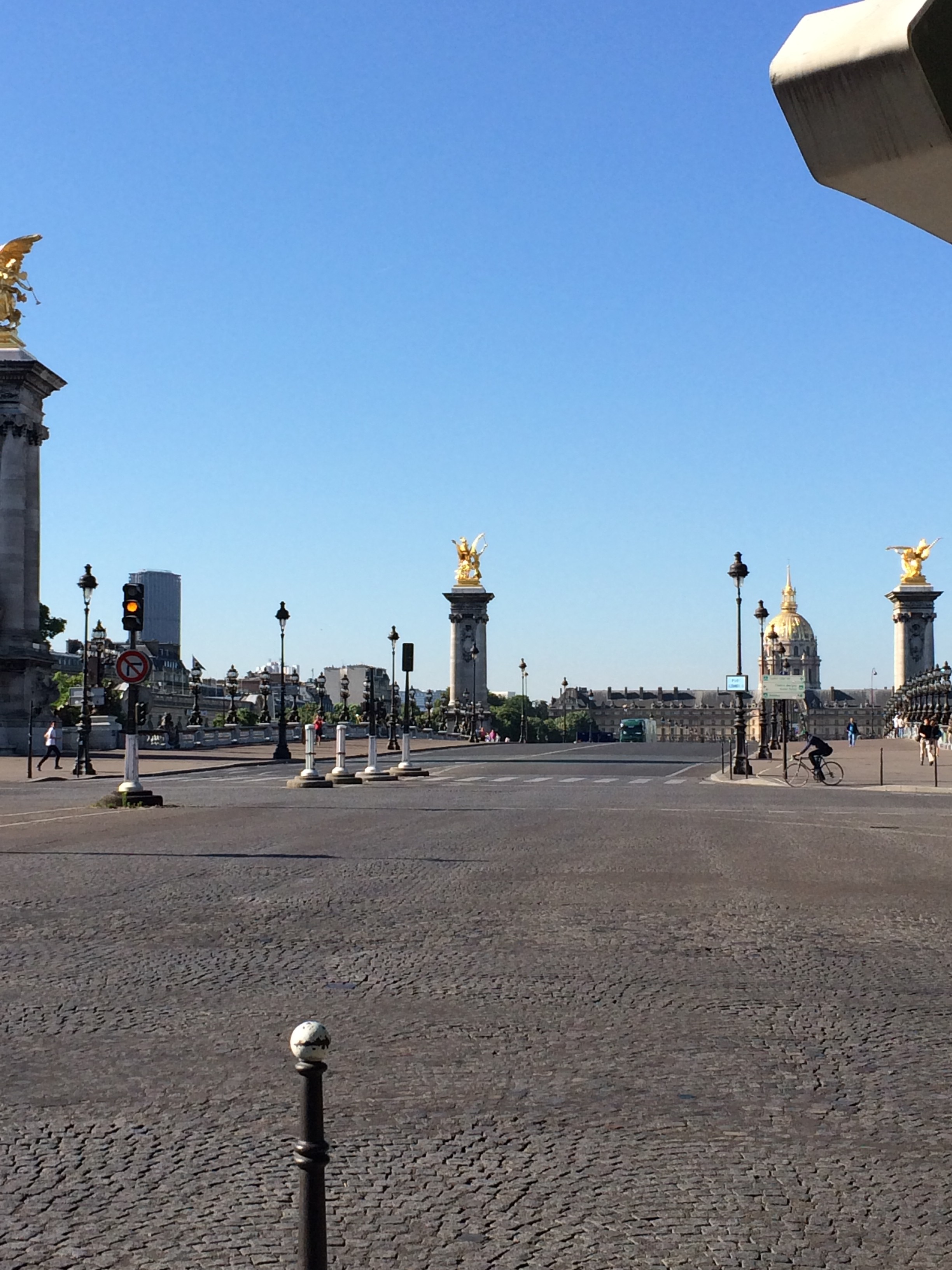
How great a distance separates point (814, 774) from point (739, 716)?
26.9ft

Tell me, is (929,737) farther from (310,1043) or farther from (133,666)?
(310,1043)

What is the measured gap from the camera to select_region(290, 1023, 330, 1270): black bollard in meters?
3.12

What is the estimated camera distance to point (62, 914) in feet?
36.0

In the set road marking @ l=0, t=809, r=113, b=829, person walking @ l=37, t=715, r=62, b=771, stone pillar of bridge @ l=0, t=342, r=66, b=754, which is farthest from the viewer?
stone pillar of bridge @ l=0, t=342, r=66, b=754

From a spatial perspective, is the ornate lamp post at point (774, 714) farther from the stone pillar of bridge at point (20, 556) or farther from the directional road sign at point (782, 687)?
the stone pillar of bridge at point (20, 556)

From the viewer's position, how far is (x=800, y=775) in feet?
138

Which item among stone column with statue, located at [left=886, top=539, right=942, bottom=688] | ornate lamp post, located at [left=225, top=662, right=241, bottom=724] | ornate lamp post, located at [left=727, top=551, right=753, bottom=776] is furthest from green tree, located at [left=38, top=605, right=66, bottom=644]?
stone column with statue, located at [left=886, top=539, right=942, bottom=688]

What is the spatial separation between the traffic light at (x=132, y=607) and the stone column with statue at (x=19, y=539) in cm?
3562

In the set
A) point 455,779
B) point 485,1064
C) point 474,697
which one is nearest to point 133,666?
point 455,779

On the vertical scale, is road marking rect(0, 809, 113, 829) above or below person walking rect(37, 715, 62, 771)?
below

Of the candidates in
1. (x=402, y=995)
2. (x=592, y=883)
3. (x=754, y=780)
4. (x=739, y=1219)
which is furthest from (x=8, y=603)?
(x=739, y=1219)

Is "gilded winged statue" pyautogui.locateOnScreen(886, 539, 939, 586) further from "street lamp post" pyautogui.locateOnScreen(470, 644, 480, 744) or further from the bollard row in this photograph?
the bollard row

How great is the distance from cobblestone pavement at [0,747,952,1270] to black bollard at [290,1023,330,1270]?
0.95 metres

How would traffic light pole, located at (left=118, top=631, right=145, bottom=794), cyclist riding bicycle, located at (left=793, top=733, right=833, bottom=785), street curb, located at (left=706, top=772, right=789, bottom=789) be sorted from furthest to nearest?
street curb, located at (left=706, top=772, right=789, bottom=789) < cyclist riding bicycle, located at (left=793, top=733, right=833, bottom=785) < traffic light pole, located at (left=118, top=631, right=145, bottom=794)
